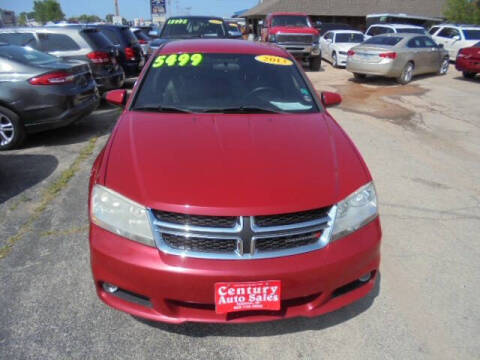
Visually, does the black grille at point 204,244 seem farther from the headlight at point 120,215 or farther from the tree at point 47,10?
the tree at point 47,10

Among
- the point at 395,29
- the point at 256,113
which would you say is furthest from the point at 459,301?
the point at 395,29

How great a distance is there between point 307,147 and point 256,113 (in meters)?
0.67

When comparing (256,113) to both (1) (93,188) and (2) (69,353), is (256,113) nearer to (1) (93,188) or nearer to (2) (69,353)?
(1) (93,188)

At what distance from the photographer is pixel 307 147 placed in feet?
8.34

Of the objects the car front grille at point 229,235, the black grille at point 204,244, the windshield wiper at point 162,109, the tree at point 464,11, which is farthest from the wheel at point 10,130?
the tree at point 464,11

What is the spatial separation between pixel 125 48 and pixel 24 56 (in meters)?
4.94

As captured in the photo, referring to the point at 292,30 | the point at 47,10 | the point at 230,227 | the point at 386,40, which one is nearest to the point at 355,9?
the point at 292,30

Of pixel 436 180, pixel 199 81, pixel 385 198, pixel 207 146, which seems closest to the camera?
pixel 207 146

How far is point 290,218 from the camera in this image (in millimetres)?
2010

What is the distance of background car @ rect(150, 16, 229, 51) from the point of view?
35.7 feet

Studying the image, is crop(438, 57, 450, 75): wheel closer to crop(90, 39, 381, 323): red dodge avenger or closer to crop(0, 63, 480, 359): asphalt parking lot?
crop(0, 63, 480, 359): asphalt parking lot

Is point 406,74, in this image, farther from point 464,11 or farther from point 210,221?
point 464,11

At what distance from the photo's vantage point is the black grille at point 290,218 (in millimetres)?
1970

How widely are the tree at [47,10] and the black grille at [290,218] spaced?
106667 mm
